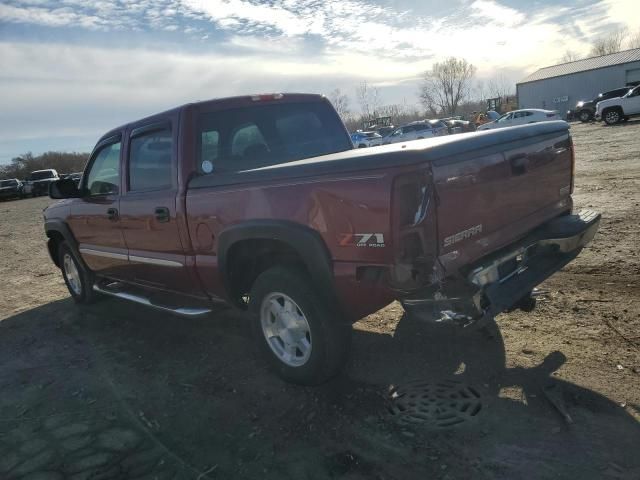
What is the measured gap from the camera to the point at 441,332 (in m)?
4.10

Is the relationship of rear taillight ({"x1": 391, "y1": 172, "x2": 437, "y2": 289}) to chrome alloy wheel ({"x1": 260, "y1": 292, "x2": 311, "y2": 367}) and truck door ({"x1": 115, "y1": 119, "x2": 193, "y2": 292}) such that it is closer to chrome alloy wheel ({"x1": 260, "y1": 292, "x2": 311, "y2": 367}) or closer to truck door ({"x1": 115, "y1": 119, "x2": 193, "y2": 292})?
chrome alloy wheel ({"x1": 260, "y1": 292, "x2": 311, "y2": 367})

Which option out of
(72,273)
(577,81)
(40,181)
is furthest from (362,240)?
(577,81)

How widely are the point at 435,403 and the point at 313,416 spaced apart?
78 centimetres

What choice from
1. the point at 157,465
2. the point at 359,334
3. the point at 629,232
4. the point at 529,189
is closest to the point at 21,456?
the point at 157,465

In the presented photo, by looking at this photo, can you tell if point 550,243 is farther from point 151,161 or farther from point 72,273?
point 72,273

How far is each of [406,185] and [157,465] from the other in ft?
6.91

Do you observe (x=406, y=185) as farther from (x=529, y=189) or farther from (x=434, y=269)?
(x=529, y=189)

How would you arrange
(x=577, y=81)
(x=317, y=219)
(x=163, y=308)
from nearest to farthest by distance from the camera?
1. (x=317, y=219)
2. (x=163, y=308)
3. (x=577, y=81)

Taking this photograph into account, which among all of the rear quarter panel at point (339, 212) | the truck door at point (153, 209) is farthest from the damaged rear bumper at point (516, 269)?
the truck door at point (153, 209)

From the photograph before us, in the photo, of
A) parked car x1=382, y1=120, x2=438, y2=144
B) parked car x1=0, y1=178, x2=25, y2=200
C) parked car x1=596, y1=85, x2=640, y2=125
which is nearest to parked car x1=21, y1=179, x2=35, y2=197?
parked car x1=0, y1=178, x2=25, y2=200

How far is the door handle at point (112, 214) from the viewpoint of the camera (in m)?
4.62

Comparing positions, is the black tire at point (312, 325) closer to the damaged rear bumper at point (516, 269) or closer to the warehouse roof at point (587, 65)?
the damaged rear bumper at point (516, 269)

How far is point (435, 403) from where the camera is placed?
3.09 meters

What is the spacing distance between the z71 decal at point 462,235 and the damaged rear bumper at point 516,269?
20cm
